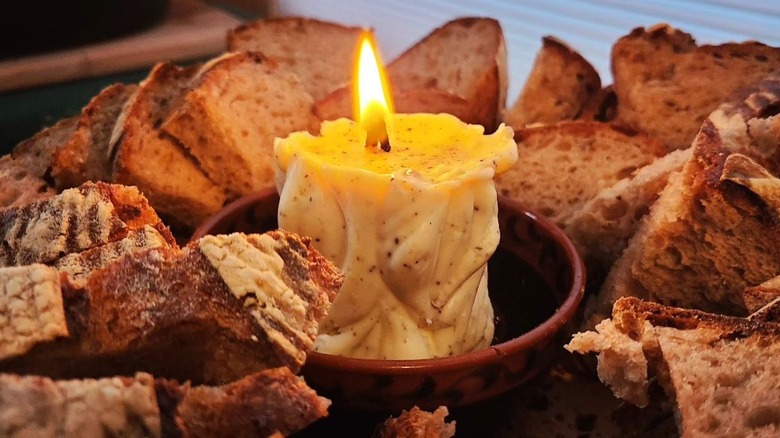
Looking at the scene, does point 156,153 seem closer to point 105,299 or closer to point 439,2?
point 105,299

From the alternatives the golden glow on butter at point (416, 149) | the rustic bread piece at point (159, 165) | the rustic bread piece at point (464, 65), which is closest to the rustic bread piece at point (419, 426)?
the golden glow on butter at point (416, 149)

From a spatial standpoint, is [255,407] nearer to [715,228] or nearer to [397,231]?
[397,231]

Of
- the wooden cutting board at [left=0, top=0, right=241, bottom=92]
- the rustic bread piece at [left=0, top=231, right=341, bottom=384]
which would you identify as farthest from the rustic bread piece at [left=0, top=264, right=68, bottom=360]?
the wooden cutting board at [left=0, top=0, right=241, bottom=92]

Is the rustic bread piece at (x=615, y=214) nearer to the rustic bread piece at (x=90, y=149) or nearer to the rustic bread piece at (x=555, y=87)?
the rustic bread piece at (x=555, y=87)

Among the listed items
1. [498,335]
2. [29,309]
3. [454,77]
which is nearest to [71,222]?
[29,309]

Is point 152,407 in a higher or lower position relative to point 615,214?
higher

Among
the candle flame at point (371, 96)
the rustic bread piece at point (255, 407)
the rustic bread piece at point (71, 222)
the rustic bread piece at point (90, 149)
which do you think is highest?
the candle flame at point (371, 96)

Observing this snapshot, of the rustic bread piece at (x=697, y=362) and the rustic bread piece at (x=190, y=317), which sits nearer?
the rustic bread piece at (x=190, y=317)

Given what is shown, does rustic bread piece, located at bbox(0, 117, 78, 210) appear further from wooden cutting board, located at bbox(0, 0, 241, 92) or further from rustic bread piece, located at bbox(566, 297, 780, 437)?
wooden cutting board, located at bbox(0, 0, 241, 92)
